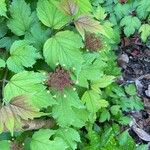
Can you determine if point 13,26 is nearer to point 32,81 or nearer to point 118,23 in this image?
point 32,81

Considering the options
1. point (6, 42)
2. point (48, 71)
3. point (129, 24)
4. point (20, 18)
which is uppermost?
point (20, 18)

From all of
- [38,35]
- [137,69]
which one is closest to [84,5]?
[38,35]

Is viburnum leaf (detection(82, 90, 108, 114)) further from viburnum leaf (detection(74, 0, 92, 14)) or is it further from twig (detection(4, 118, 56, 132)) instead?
viburnum leaf (detection(74, 0, 92, 14))

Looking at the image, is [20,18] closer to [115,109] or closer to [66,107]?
[66,107]

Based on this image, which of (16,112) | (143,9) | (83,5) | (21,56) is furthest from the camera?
(143,9)

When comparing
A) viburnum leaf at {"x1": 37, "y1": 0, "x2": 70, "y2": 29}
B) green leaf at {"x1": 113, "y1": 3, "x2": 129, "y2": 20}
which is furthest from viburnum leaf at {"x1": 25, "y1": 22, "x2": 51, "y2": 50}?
green leaf at {"x1": 113, "y1": 3, "x2": 129, "y2": 20}

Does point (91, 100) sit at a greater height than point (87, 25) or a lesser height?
lesser

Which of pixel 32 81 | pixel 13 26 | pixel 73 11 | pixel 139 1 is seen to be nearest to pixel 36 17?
pixel 13 26
